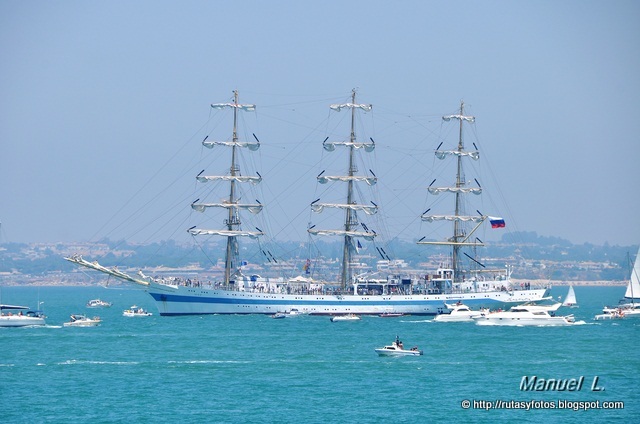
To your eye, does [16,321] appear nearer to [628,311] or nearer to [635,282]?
[628,311]

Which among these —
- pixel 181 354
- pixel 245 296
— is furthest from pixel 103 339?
pixel 245 296

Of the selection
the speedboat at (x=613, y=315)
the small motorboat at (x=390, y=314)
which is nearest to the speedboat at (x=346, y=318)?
the small motorboat at (x=390, y=314)

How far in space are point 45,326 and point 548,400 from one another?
58.0 metres

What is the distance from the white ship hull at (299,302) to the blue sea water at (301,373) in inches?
652

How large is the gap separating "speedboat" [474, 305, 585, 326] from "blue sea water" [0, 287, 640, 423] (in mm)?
2520

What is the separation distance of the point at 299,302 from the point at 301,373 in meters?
54.0

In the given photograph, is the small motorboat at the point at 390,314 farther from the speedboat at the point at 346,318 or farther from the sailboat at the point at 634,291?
the sailboat at the point at 634,291

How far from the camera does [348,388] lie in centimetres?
6538

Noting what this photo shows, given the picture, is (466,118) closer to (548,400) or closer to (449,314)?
(449,314)

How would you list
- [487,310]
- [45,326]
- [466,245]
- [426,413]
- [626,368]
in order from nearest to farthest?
[426,413] → [626,368] → [45,326] → [487,310] → [466,245]

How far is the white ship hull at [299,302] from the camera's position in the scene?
123m

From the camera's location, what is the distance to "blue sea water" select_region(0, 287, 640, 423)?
5878 centimetres

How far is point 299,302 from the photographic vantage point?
126 m

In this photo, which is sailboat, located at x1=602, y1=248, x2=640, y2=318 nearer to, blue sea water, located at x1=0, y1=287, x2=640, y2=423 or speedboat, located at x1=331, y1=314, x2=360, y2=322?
blue sea water, located at x1=0, y1=287, x2=640, y2=423
